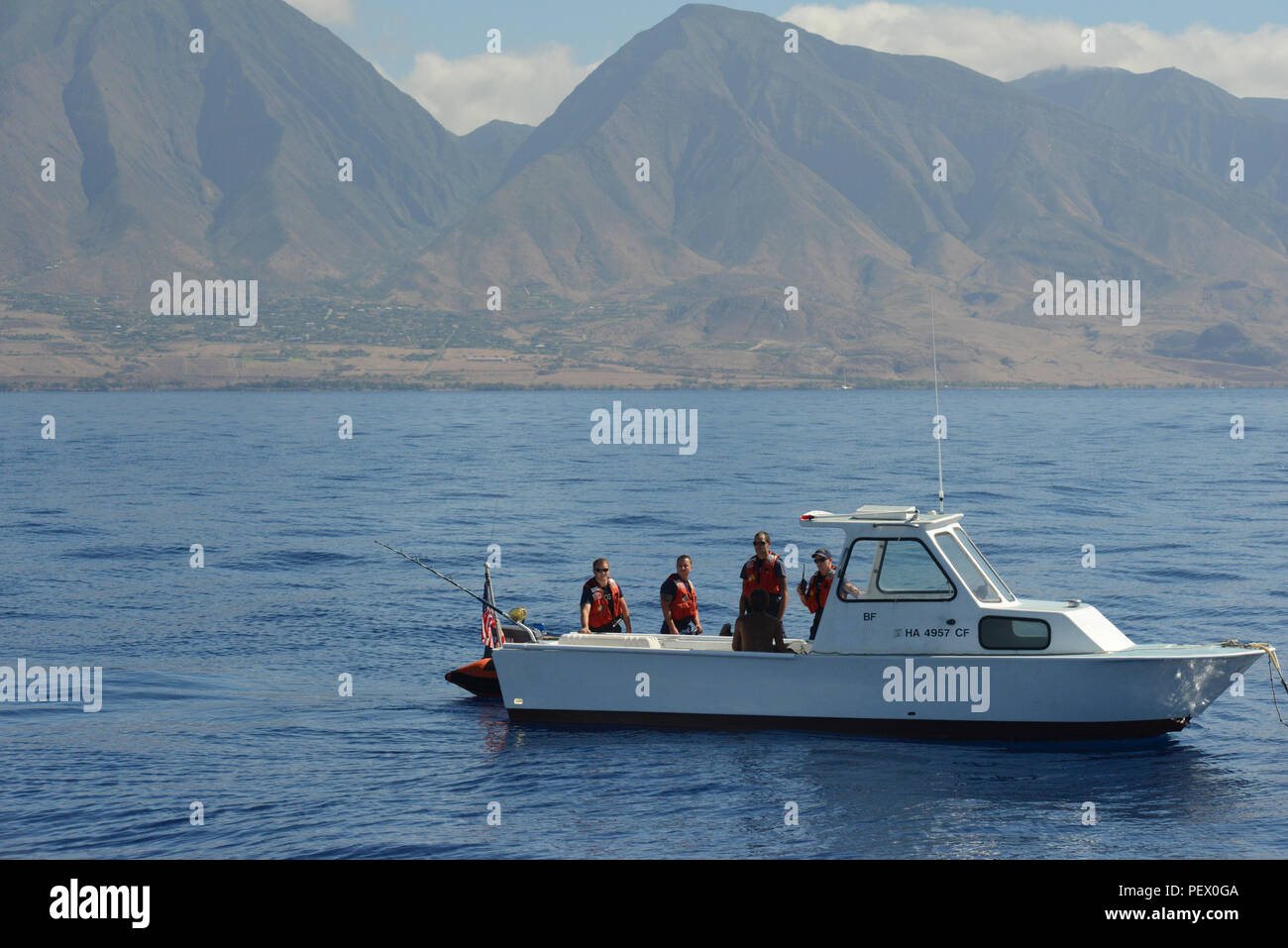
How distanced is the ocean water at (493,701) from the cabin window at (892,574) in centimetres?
180

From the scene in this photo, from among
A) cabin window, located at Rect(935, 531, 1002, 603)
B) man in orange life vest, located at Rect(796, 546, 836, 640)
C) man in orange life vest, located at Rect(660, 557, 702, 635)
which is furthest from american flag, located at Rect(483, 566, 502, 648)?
cabin window, located at Rect(935, 531, 1002, 603)

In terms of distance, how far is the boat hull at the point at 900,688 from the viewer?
49.1 ft

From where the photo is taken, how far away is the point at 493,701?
18.6m

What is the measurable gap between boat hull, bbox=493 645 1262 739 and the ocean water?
0.99 ft

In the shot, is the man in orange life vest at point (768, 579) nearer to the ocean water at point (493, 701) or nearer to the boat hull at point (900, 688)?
the boat hull at point (900, 688)

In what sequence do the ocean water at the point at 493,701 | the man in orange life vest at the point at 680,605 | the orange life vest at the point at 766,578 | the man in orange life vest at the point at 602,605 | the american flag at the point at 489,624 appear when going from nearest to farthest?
the ocean water at the point at 493,701
the orange life vest at the point at 766,578
the american flag at the point at 489,624
the man in orange life vest at the point at 602,605
the man in orange life vest at the point at 680,605

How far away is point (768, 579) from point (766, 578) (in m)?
0.03

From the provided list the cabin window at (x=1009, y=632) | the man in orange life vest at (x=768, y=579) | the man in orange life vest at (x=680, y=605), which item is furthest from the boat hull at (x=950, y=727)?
the man in orange life vest at (x=680, y=605)

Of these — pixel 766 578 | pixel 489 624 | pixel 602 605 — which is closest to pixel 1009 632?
pixel 766 578

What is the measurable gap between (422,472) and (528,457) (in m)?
11.9

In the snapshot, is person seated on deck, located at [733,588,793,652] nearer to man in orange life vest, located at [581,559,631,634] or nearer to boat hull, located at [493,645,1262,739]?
boat hull, located at [493,645,1262,739]

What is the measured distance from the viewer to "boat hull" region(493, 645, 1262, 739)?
589 inches

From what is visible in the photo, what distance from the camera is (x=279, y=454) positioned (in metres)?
80.9

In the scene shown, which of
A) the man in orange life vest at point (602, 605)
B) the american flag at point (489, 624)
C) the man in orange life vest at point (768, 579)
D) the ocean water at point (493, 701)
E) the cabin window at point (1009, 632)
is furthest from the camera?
the man in orange life vest at point (602, 605)
